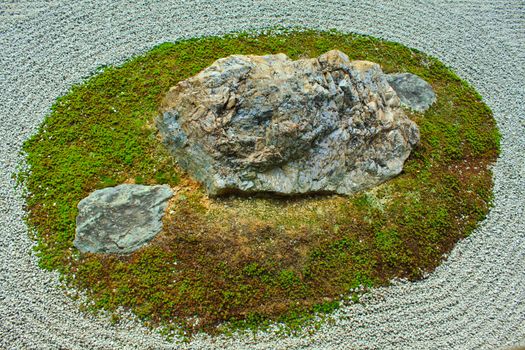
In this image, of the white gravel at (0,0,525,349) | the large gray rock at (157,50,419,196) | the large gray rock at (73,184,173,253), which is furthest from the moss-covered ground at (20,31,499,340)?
the large gray rock at (157,50,419,196)

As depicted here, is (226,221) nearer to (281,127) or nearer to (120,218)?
(120,218)

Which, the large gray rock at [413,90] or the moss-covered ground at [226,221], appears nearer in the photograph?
the moss-covered ground at [226,221]

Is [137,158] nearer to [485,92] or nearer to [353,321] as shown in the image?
[353,321]

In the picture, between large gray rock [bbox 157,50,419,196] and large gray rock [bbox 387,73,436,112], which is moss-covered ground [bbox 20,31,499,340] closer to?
large gray rock [bbox 387,73,436,112]

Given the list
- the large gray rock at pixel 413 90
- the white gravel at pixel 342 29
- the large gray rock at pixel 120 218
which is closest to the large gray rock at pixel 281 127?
the large gray rock at pixel 120 218

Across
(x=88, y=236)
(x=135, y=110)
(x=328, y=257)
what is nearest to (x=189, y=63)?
(x=135, y=110)

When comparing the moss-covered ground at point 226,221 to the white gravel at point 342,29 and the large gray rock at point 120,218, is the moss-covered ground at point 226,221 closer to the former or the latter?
the large gray rock at point 120,218

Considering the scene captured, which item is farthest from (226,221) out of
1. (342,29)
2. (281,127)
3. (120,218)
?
(342,29)
